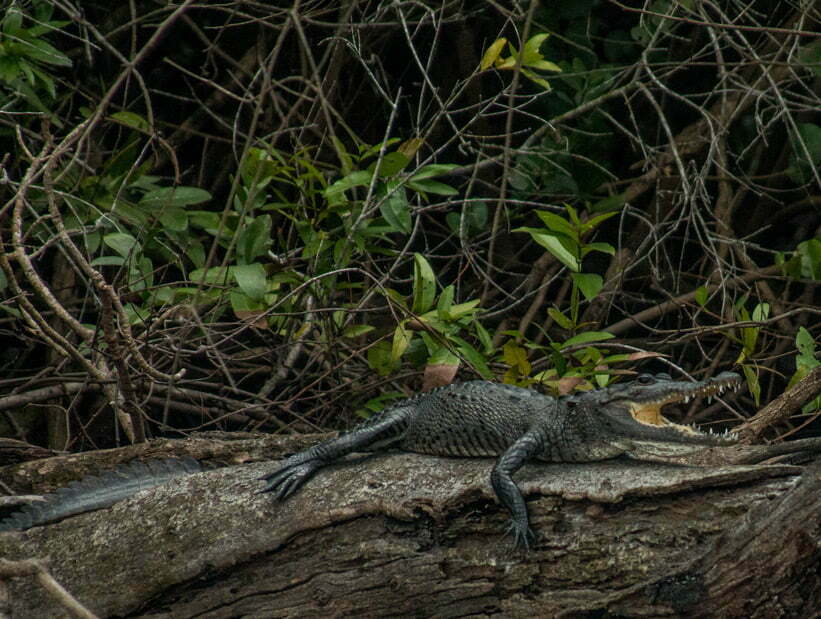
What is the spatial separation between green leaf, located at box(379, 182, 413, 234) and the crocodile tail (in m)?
1.17

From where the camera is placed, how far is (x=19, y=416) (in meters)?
4.34

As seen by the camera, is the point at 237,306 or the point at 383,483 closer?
the point at 383,483

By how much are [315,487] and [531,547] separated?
0.68 meters

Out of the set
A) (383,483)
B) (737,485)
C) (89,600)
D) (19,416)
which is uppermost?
(737,485)

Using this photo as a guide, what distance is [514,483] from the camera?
246 centimetres

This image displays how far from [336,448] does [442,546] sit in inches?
23.8

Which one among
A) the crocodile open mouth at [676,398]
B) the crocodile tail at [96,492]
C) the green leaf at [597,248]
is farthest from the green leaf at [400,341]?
the crocodile open mouth at [676,398]

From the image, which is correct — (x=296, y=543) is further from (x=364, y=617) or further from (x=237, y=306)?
(x=237, y=306)

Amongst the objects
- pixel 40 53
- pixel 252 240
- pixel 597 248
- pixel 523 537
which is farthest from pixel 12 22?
pixel 523 537

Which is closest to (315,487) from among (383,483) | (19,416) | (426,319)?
(383,483)

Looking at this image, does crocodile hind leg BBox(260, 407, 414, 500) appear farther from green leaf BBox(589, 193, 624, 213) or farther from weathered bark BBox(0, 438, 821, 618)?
green leaf BBox(589, 193, 624, 213)

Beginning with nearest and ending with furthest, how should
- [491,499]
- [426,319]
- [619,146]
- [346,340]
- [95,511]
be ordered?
[491,499] < [95,511] < [426,319] < [346,340] < [619,146]

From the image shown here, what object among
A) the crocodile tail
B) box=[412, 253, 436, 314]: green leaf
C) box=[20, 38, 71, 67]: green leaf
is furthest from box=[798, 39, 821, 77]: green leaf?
the crocodile tail

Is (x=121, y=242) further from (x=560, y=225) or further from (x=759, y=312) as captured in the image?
(x=759, y=312)
